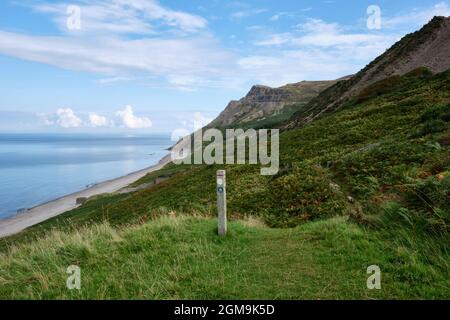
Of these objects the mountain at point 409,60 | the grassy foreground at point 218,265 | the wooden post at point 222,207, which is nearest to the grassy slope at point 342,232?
the grassy foreground at point 218,265

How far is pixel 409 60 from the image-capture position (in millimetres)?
54656

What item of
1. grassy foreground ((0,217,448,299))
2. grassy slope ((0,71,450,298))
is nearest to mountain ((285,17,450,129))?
grassy slope ((0,71,450,298))

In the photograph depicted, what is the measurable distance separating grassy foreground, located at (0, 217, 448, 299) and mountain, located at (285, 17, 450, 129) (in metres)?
45.4

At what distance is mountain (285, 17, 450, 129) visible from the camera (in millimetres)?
51625

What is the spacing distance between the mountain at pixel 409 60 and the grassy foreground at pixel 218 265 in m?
45.4

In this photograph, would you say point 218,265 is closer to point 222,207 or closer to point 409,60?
point 222,207

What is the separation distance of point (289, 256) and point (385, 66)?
5728 centimetres

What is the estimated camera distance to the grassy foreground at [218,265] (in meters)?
6.86

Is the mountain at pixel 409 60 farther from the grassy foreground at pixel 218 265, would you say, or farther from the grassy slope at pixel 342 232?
the grassy foreground at pixel 218 265

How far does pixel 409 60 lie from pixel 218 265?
56.4m

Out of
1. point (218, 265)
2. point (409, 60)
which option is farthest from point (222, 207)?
point (409, 60)

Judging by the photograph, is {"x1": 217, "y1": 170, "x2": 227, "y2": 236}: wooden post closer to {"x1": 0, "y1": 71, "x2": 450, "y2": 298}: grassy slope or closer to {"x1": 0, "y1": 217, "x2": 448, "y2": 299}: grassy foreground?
{"x1": 0, "y1": 217, "x2": 448, "y2": 299}: grassy foreground

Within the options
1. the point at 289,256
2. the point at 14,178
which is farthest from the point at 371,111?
the point at 14,178
